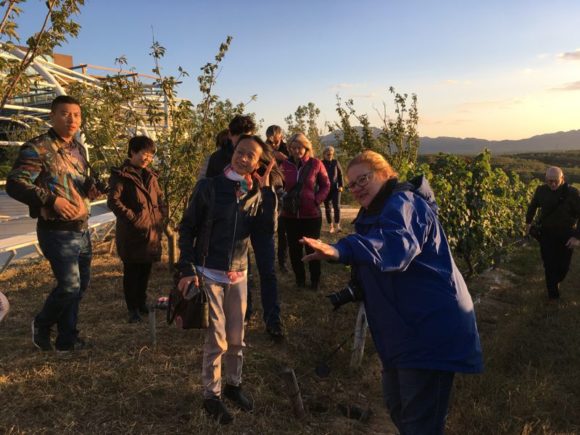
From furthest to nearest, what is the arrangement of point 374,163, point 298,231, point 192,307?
point 298,231
point 192,307
point 374,163

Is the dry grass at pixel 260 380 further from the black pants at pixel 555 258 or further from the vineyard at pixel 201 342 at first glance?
the black pants at pixel 555 258

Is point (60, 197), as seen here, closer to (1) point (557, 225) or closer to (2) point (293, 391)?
(2) point (293, 391)

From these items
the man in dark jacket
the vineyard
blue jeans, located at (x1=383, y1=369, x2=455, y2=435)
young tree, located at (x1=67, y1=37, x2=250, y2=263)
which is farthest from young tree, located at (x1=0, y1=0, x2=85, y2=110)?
the man in dark jacket

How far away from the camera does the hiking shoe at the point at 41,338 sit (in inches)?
146

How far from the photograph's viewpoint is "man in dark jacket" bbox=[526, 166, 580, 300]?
6.06m

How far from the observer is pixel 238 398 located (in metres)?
3.09

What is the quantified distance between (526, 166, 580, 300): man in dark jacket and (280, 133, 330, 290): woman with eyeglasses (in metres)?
3.23

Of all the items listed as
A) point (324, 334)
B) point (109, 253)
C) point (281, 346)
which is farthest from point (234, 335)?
point (109, 253)

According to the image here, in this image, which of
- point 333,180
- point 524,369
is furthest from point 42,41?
point 333,180

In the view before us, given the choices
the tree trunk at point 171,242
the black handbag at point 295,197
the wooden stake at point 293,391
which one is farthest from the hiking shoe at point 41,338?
the black handbag at point 295,197

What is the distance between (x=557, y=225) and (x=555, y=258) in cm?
49

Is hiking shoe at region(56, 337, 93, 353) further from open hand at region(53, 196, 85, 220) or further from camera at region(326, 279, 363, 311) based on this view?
camera at region(326, 279, 363, 311)

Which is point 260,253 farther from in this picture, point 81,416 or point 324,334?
point 81,416

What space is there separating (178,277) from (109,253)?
5.76 meters
